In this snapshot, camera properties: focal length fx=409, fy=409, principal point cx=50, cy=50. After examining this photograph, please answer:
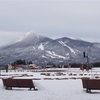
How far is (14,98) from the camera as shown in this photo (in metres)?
22.5

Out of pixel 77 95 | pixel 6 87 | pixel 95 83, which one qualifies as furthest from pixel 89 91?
pixel 6 87

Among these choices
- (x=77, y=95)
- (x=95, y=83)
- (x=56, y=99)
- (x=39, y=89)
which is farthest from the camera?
(x=39, y=89)

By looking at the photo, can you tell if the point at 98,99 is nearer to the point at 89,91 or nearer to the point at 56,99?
the point at 56,99

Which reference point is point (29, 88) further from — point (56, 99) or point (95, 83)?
point (56, 99)

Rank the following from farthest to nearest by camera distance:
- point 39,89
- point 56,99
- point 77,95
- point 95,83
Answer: point 39,89 < point 95,83 < point 77,95 < point 56,99

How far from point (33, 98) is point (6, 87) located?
7747 mm

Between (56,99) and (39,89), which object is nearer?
(56,99)

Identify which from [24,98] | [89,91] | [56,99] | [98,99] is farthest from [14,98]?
[89,91]

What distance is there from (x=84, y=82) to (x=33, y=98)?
18.9ft

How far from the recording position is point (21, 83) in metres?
29.3

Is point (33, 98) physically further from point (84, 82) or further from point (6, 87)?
point (6, 87)

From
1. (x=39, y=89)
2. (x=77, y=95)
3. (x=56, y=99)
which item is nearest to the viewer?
(x=56, y=99)

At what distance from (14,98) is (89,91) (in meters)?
6.26

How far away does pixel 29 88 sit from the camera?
95.9 ft
